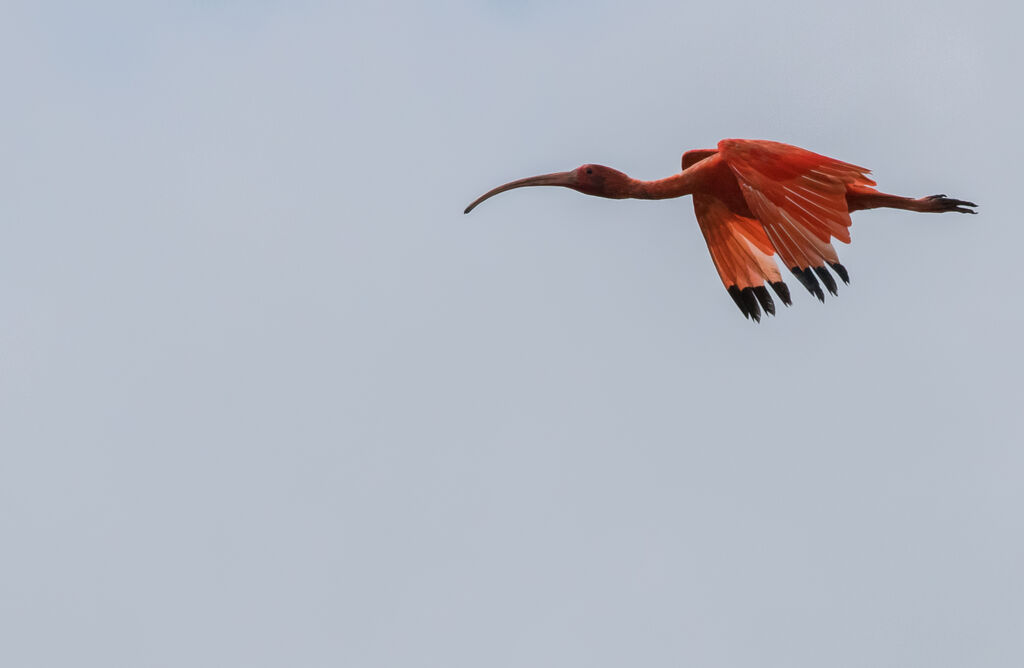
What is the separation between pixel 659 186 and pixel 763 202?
2593mm

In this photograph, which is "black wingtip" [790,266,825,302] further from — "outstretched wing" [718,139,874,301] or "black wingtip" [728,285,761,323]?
"black wingtip" [728,285,761,323]

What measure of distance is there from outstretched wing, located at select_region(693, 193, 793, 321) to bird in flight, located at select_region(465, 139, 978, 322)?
17 millimetres

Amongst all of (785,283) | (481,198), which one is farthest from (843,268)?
(481,198)

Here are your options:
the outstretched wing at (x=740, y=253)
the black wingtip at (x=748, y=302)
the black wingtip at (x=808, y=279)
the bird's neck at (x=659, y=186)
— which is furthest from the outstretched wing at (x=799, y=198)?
the black wingtip at (x=748, y=302)

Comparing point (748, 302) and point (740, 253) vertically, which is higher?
point (740, 253)

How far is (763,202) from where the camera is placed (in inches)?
1164

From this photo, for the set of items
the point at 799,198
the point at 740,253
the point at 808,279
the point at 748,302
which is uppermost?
the point at 799,198

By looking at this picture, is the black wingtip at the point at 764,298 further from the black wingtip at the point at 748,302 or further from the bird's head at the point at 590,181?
the bird's head at the point at 590,181

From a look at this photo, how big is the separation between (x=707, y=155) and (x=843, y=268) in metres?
4.68

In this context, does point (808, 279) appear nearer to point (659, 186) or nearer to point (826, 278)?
point (826, 278)

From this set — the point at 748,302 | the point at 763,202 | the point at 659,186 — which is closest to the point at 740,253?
the point at 748,302

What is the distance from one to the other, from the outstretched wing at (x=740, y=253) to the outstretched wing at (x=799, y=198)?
277cm

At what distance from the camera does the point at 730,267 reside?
33250 millimetres

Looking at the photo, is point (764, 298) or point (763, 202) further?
point (764, 298)
